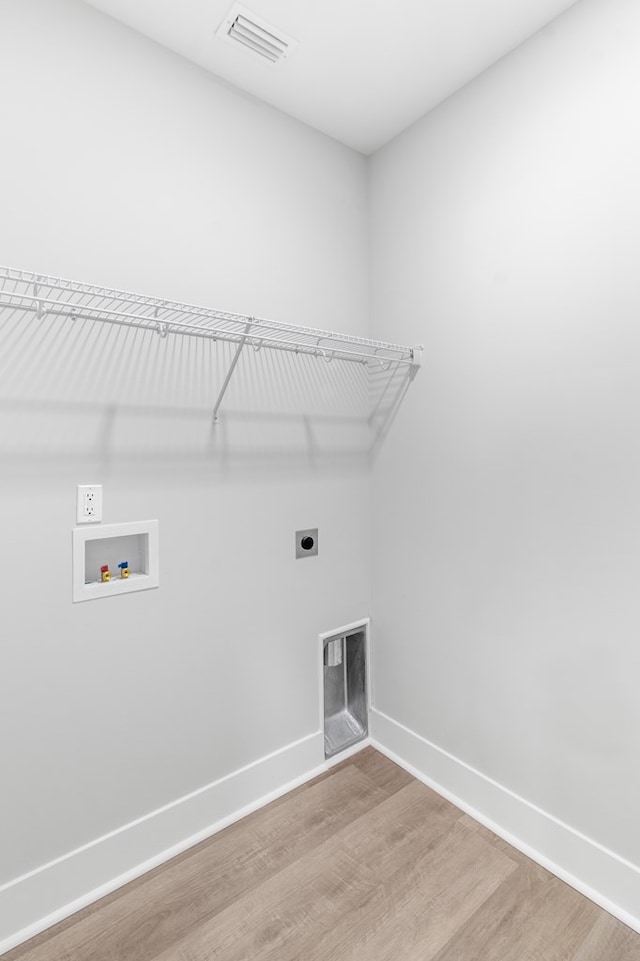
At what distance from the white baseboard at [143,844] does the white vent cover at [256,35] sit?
256 cm

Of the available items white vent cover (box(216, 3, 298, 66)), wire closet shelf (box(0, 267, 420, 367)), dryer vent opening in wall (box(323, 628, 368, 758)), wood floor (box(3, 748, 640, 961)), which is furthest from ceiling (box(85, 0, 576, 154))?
wood floor (box(3, 748, 640, 961))

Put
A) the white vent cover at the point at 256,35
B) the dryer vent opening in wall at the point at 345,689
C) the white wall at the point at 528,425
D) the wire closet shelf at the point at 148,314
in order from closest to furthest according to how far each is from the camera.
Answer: the wire closet shelf at the point at 148,314 → the white wall at the point at 528,425 → the white vent cover at the point at 256,35 → the dryer vent opening in wall at the point at 345,689

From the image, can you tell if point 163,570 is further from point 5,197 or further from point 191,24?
point 191,24

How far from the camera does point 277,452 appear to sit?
6.22ft

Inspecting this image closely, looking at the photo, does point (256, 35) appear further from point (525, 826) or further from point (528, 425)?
point (525, 826)

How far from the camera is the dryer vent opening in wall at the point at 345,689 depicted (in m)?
2.15

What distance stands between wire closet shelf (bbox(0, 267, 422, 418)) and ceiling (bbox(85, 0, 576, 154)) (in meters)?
0.90

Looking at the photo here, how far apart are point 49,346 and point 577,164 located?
168 cm

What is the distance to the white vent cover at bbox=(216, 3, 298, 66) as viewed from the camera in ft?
4.97

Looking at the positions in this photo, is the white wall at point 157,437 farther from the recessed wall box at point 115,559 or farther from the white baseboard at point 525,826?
the white baseboard at point 525,826

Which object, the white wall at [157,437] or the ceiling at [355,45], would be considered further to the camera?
the ceiling at [355,45]

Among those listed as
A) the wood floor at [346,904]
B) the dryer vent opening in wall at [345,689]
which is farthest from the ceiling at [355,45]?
the wood floor at [346,904]

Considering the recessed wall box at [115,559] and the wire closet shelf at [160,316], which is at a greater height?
the wire closet shelf at [160,316]

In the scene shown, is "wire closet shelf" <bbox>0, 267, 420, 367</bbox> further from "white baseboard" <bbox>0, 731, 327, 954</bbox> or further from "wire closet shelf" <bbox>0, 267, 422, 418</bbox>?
"white baseboard" <bbox>0, 731, 327, 954</bbox>
